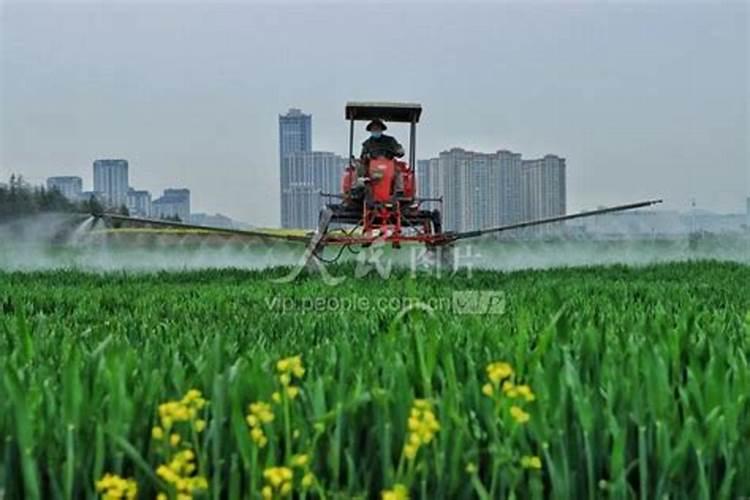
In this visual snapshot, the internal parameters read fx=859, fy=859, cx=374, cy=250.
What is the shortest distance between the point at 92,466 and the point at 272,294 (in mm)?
3135

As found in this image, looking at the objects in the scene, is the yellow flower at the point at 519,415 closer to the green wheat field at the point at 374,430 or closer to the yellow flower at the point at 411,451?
the green wheat field at the point at 374,430

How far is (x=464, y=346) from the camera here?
1395mm

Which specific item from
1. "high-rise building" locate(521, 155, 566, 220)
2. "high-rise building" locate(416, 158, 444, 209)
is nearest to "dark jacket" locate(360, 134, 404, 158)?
"high-rise building" locate(416, 158, 444, 209)

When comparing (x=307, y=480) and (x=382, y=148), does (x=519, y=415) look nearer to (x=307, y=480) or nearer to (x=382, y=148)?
(x=307, y=480)

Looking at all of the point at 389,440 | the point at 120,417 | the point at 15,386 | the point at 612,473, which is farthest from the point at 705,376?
the point at 15,386

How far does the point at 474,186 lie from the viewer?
8555mm

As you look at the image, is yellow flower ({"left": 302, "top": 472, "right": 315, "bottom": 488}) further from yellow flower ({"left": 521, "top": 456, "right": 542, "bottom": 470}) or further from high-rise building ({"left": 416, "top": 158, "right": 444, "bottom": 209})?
high-rise building ({"left": 416, "top": 158, "right": 444, "bottom": 209})

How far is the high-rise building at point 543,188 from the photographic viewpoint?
783 cm

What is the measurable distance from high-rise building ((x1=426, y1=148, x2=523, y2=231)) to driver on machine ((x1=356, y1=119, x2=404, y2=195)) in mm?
529

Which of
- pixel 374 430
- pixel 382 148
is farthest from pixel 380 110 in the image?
pixel 374 430

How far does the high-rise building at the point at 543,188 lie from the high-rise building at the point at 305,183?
1807 mm

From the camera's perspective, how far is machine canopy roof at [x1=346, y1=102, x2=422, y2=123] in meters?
7.34

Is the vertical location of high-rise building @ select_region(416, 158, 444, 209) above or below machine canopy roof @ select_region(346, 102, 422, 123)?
below

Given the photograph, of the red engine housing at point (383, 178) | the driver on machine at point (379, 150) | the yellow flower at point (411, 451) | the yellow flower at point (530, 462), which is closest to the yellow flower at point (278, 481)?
the yellow flower at point (411, 451)
